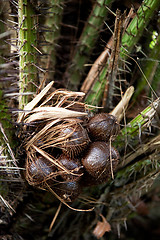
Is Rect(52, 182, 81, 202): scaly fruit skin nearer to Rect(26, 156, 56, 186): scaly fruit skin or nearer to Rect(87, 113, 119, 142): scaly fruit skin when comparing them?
Rect(26, 156, 56, 186): scaly fruit skin

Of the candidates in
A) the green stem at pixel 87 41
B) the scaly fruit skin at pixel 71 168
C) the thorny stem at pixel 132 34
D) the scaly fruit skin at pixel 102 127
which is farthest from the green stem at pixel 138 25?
the scaly fruit skin at pixel 71 168

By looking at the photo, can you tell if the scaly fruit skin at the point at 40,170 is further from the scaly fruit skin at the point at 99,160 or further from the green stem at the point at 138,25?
the green stem at the point at 138,25

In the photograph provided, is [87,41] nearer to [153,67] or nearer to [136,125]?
[153,67]

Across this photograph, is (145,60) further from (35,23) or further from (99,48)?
(35,23)

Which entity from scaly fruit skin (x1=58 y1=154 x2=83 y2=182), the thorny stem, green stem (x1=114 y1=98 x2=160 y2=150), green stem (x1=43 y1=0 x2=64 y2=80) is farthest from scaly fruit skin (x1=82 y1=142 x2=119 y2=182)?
green stem (x1=43 y1=0 x2=64 y2=80)

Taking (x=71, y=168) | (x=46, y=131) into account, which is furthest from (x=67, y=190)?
(x=46, y=131)

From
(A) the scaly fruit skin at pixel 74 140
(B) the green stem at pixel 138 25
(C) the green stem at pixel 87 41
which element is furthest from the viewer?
(C) the green stem at pixel 87 41
